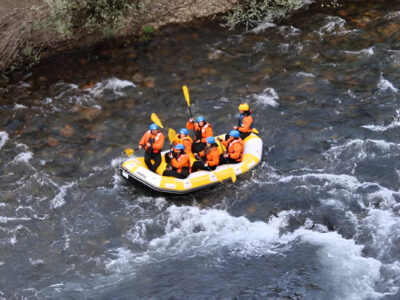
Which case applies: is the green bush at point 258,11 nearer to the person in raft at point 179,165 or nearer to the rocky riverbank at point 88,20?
the rocky riverbank at point 88,20

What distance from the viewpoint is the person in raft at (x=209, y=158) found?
10336mm

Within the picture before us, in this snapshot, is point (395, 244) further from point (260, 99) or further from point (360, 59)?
point (360, 59)

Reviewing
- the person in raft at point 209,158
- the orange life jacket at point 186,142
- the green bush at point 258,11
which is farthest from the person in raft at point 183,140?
the green bush at point 258,11

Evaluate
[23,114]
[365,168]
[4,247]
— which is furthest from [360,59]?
[4,247]

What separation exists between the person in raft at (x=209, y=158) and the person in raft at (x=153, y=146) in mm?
736

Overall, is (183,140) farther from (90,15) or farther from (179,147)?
(90,15)

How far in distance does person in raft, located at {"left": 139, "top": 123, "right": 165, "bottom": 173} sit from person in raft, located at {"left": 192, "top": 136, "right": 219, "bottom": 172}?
736mm

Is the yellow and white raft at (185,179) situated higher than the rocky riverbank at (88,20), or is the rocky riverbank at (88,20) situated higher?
the rocky riverbank at (88,20)

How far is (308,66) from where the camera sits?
13.3 meters

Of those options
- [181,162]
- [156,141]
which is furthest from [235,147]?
[156,141]

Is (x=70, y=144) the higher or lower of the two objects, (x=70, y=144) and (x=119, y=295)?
the higher

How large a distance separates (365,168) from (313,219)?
1728 millimetres

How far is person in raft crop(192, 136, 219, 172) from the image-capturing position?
10336 mm

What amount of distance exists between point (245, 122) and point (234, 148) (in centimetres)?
83
